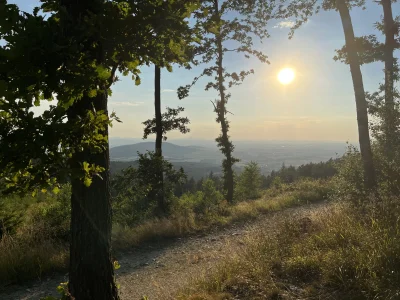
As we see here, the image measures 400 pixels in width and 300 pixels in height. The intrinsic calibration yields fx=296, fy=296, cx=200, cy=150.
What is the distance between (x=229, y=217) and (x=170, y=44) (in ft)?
32.4

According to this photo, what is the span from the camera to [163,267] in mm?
7504

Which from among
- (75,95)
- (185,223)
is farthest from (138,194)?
(75,95)

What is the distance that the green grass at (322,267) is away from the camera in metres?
4.04

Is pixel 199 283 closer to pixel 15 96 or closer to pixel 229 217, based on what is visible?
pixel 15 96

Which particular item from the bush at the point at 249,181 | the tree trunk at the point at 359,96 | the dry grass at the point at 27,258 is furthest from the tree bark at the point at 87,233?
the bush at the point at 249,181

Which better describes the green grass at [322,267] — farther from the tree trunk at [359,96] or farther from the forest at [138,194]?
the tree trunk at [359,96]

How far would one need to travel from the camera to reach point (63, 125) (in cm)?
209

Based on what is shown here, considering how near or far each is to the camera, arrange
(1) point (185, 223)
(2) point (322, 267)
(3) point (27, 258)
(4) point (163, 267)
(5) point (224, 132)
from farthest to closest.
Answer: (5) point (224, 132)
(1) point (185, 223)
(4) point (163, 267)
(3) point (27, 258)
(2) point (322, 267)

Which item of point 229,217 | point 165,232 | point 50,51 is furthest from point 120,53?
point 229,217

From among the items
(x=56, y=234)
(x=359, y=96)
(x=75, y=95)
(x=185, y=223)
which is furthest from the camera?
(x=185, y=223)

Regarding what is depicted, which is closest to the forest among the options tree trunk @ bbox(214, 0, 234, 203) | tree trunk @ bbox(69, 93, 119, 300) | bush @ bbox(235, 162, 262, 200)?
tree trunk @ bbox(69, 93, 119, 300)

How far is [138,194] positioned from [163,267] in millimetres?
4100

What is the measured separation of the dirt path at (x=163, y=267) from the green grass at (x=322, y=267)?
776mm

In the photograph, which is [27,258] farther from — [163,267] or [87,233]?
[87,233]
